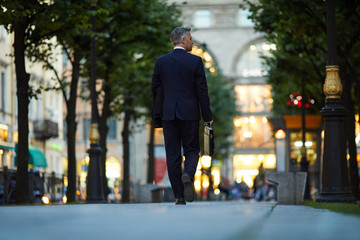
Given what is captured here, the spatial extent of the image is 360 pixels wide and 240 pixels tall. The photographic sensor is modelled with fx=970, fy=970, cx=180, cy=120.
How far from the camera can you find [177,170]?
11422 mm

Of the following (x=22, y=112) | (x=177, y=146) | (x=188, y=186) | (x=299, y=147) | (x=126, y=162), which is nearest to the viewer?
(x=188, y=186)

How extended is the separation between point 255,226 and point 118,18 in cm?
2719

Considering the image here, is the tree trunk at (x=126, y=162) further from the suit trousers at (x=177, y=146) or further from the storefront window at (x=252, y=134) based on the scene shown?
the storefront window at (x=252, y=134)

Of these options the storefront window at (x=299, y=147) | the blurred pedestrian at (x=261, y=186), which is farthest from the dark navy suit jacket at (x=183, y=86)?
the blurred pedestrian at (x=261, y=186)

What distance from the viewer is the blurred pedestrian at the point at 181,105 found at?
11398 mm

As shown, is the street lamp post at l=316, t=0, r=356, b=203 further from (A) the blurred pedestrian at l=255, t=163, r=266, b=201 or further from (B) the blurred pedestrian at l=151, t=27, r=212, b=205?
(A) the blurred pedestrian at l=255, t=163, r=266, b=201

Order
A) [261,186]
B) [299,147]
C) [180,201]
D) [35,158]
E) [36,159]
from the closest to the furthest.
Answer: [180,201], [35,158], [36,159], [299,147], [261,186]

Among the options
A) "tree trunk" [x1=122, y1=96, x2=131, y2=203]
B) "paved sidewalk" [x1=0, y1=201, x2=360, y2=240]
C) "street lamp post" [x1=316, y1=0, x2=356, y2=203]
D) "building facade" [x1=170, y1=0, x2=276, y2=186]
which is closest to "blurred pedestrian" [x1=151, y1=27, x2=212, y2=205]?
"paved sidewalk" [x1=0, y1=201, x2=360, y2=240]

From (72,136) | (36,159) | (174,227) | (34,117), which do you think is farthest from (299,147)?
(174,227)

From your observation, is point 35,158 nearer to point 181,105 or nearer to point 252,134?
point 181,105

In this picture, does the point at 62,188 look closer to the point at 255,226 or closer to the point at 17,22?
the point at 17,22

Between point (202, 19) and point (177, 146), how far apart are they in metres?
101

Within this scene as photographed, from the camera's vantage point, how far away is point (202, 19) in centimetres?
11219

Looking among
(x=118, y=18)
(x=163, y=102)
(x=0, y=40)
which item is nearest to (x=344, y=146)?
(x=163, y=102)
